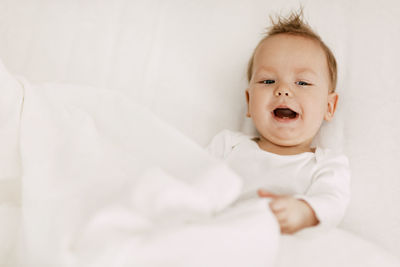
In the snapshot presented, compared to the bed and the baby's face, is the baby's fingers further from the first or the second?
the baby's face

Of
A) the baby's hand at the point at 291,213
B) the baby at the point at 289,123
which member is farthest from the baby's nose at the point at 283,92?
the baby's hand at the point at 291,213

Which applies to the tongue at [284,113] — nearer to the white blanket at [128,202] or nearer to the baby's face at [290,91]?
the baby's face at [290,91]

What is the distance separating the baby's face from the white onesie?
5cm

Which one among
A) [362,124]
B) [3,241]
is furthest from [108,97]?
[362,124]

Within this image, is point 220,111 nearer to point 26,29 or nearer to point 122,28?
point 122,28

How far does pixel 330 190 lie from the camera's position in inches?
33.2

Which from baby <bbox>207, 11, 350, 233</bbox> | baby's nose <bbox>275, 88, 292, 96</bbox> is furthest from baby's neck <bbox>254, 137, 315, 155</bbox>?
baby's nose <bbox>275, 88, 292, 96</bbox>

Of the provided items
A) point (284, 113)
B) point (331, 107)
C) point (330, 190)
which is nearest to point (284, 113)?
point (284, 113)

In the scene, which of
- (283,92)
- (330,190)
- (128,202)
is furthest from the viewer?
(283,92)

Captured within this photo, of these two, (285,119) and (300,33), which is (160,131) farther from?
(300,33)

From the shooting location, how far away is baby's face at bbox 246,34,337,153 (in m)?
0.96

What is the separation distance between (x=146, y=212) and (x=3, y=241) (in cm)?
27

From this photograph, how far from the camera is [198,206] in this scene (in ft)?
1.94

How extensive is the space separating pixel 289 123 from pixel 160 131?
13.6 inches
